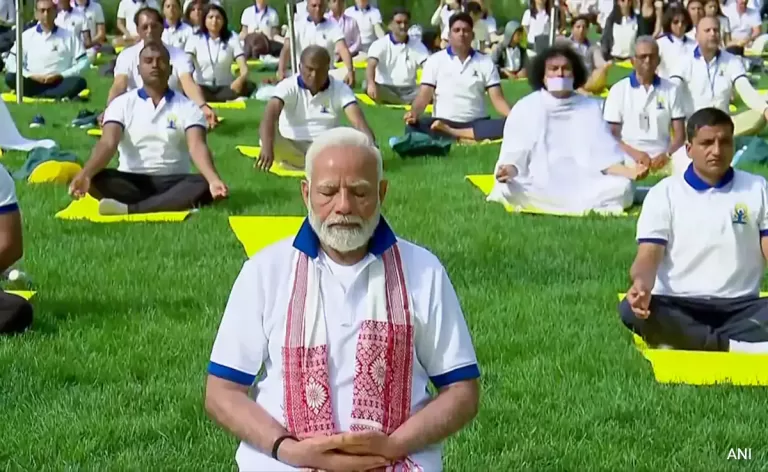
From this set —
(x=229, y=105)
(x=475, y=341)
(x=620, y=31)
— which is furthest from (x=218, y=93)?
(x=475, y=341)

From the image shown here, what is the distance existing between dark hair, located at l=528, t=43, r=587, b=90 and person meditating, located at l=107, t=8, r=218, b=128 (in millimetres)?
2917

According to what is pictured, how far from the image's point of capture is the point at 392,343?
3180 millimetres

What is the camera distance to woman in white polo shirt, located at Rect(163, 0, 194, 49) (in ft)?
47.5

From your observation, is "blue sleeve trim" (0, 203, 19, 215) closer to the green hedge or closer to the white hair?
the white hair

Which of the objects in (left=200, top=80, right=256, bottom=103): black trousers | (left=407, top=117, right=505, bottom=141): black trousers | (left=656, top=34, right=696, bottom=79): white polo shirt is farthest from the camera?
(left=200, top=80, right=256, bottom=103): black trousers

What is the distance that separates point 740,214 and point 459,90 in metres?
6.82

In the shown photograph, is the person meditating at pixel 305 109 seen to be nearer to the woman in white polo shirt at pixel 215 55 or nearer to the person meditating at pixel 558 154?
the person meditating at pixel 558 154

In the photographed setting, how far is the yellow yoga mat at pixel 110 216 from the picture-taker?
823 centimetres

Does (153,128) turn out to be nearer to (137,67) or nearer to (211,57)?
(137,67)

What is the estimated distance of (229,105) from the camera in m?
14.4

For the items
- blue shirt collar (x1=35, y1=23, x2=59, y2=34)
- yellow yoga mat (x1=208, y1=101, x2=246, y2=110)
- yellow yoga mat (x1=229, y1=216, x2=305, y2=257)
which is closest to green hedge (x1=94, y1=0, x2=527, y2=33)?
blue shirt collar (x1=35, y1=23, x2=59, y2=34)

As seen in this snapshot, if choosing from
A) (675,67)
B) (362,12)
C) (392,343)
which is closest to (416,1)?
(362,12)

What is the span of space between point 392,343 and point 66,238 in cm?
488

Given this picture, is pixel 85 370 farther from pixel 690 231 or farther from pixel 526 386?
pixel 690 231
